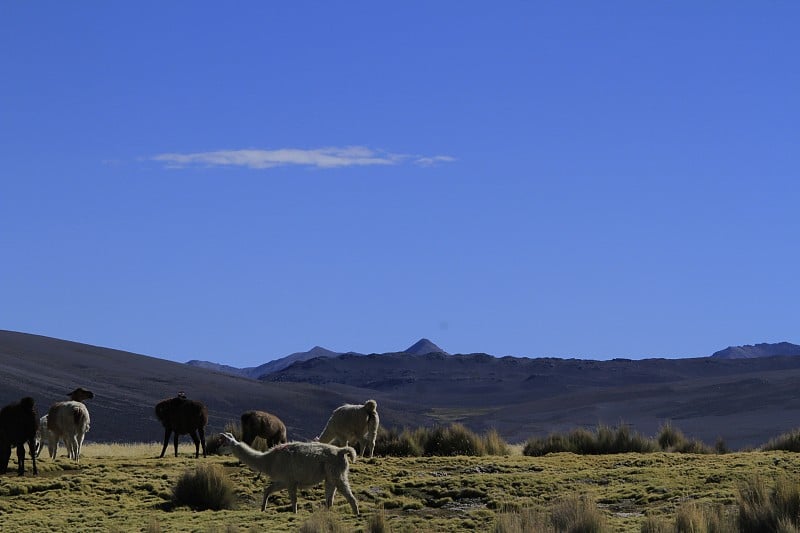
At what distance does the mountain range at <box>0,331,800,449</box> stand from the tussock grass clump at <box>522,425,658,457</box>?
10.7 m

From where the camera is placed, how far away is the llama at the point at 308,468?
17.8 meters

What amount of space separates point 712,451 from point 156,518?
1328 cm

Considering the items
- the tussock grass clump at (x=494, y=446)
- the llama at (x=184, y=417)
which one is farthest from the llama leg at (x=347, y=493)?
the tussock grass clump at (x=494, y=446)

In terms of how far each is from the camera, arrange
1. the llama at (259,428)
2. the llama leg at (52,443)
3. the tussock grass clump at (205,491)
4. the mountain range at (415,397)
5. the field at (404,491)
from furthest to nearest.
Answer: the mountain range at (415,397) < the llama leg at (52,443) < the llama at (259,428) < the tussock grass clump at (205,491) < the field at (404,491)

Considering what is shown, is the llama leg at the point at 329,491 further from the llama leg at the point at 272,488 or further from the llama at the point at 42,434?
the llama at the point at 42,434

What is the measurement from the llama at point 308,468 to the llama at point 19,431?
527 cm

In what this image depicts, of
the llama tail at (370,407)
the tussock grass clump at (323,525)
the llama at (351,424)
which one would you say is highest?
the llama tail at (370,407)

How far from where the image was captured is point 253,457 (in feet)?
60.8

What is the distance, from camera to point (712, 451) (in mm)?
27094

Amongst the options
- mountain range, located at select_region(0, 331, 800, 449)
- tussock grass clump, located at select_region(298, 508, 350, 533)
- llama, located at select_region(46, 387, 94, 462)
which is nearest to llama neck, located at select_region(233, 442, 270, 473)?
tussock grass clump, located at select_region(298, 508, 350, 533)

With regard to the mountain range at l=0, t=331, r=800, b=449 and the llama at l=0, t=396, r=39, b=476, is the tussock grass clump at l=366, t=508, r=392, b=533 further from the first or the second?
the mountain range at l=0, t=331, r=800, b=449

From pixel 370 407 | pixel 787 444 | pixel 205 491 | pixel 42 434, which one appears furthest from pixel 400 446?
pixel 787 444

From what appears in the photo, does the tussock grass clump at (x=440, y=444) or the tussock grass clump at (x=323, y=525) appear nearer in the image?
the tussock grass clump at (x=323, y=525)

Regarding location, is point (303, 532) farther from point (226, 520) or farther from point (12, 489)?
point (12, 489)
